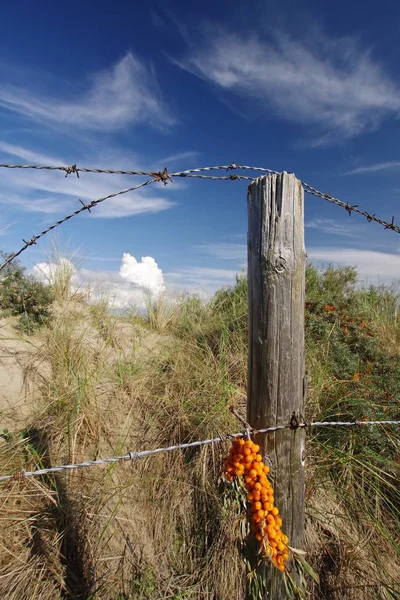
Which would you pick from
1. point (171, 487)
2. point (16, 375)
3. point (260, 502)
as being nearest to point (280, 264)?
point (260, 502)

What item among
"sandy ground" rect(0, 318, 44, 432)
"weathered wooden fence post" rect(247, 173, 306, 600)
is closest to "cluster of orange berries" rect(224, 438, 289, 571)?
"weathered wooden fence post" rect(247, 173, 306, 600)

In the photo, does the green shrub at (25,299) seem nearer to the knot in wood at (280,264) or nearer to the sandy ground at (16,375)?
the sandy ground at (16,375)

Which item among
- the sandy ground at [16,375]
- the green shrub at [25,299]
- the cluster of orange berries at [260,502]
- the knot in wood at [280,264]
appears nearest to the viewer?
the cluster of orange berries at [260,502]

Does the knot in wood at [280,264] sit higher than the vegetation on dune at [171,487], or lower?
higher

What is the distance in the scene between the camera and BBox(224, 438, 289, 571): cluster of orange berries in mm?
1639

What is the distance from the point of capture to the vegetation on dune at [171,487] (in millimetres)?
2441

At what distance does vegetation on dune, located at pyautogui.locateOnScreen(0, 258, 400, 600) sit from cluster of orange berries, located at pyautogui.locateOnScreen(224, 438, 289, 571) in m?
0.13

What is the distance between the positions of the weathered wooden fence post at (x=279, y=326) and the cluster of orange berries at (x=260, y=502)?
231 mm

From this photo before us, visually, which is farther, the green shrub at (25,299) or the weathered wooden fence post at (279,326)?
the green shrub at (25,299)

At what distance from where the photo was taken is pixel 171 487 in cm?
285

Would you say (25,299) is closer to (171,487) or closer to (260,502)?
(171,487)

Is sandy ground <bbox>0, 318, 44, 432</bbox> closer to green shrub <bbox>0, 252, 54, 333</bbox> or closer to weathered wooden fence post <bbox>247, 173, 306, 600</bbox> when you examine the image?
green shrub <bbox>0, 252, 54, 333</bbox>

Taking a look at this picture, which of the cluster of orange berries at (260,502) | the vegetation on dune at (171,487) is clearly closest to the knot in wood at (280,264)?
the cluster of orange berries at (260,502)

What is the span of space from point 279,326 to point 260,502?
85 centimetres
